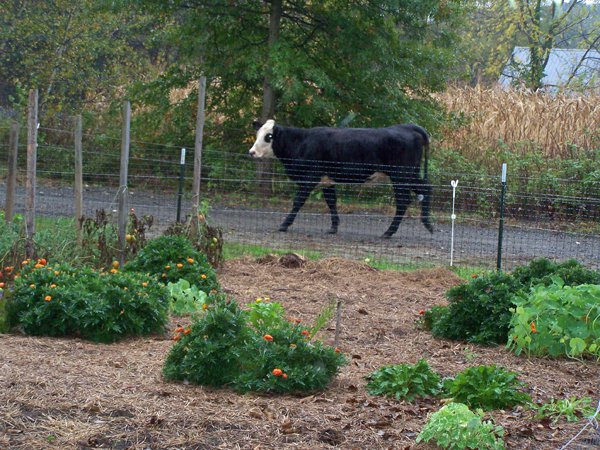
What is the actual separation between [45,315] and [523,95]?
1852 cm

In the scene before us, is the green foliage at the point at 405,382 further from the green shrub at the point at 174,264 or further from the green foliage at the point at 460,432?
the green shrub at the point at 174,264

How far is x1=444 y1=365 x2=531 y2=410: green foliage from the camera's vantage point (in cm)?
521

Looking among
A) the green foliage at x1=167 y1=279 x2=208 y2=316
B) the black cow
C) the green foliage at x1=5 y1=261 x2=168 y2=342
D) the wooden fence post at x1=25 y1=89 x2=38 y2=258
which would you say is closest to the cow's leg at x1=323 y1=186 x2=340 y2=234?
the black cow

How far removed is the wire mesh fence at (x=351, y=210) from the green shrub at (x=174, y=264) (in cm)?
386

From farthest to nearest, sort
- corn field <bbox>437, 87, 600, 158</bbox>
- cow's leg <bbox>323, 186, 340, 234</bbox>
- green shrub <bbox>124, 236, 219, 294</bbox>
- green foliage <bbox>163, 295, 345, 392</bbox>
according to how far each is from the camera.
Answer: corn field <bbox>437, 87, 600, 158</bbox>
cow's leg <bbox>323, 186, 340, 234</bbox>
green shrub <bbox>124, 236, 219, 294</bbox>
green foliage <bbox>163, 295, 345, 392</bbox>

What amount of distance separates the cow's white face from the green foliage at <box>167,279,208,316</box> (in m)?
7.41

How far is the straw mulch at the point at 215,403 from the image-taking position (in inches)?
183

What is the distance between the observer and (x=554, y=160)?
18.4m

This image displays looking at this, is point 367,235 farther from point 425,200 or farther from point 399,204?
point 425,200

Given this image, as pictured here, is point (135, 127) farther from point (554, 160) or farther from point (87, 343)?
point (87, 343)

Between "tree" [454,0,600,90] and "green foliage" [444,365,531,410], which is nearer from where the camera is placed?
"green foliage" [444,365,531,410]

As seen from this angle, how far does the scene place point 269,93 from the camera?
1786cm

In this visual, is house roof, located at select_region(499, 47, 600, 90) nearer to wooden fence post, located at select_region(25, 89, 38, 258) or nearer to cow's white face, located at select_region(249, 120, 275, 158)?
cow's white face, located at select_region(249, 120, 275, 158)

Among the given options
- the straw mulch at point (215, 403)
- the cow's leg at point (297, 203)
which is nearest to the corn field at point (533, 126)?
the cow's leg at point (297, 203)
